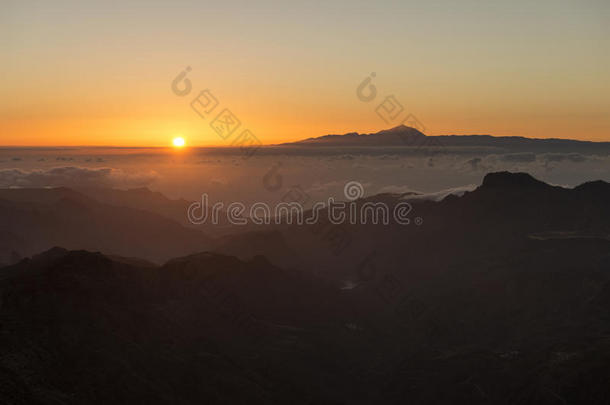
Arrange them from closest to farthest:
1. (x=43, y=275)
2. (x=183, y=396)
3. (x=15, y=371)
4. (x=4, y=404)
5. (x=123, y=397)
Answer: (x=4, y=404)
(x=15, y=371)
(x=123, y=397)
(x=183, y=396)
(x=43, y=275)

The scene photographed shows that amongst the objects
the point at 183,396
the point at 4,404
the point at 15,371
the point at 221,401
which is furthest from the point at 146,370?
the point at 4,404

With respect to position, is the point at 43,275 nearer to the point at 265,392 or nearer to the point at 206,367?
the point at 206,367

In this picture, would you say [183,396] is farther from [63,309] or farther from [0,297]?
[0,297]

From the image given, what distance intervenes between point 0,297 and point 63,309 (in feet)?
63.8

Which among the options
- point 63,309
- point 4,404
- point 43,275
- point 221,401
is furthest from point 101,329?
point 4,404

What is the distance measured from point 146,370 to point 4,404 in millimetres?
55333

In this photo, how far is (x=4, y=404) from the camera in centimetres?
12706

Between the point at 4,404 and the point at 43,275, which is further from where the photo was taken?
the point at 43,275

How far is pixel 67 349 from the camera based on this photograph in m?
167

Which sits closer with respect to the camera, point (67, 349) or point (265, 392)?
point (67, 349)

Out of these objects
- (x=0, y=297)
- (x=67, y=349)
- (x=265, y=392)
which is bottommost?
(x=265, y=392)

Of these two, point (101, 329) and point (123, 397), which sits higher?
point (101, 329)

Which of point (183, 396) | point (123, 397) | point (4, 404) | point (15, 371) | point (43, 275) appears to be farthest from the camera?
point (43, 275)

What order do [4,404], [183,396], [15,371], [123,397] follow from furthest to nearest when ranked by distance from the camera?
[183,396], [123,397], [15,371], [4,404]
